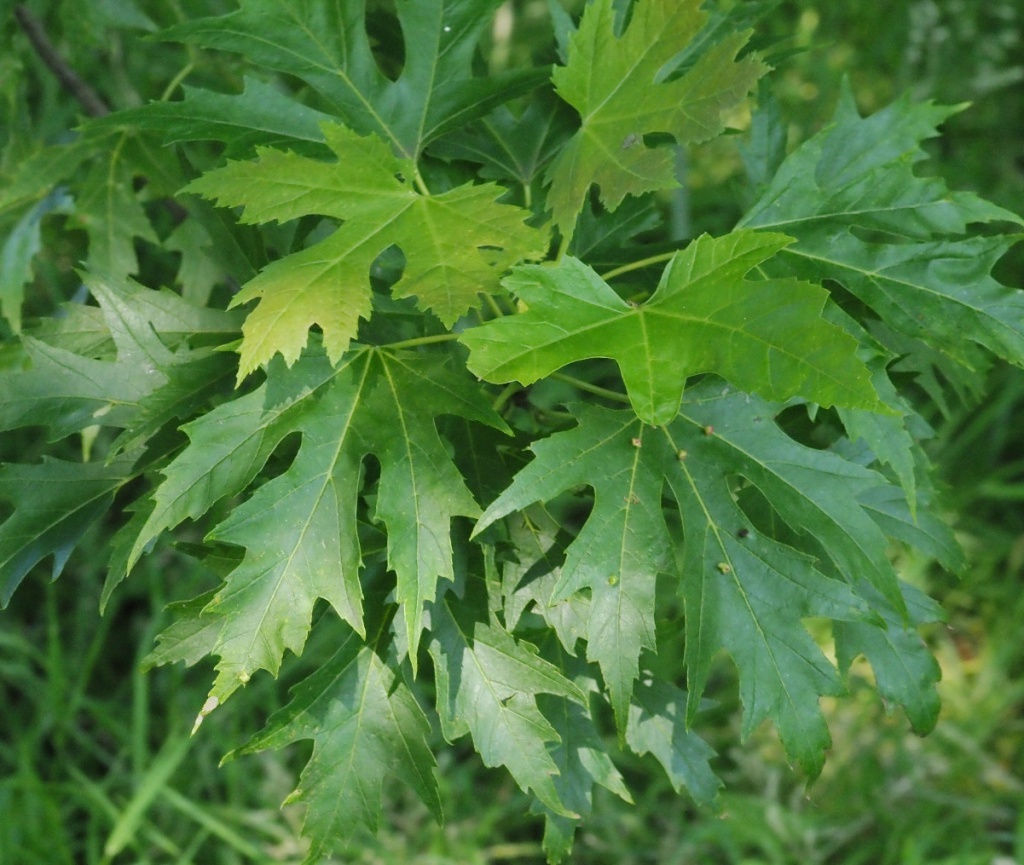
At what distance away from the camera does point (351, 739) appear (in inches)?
47.9

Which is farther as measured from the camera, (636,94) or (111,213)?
(111,213)

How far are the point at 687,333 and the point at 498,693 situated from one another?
0.46 meters

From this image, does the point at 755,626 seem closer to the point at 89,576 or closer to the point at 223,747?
the point at 223,747

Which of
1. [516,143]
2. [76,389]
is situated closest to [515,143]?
[516,143]

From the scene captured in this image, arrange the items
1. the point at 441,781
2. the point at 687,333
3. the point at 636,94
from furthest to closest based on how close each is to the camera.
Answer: the point at 441,781 → the point at 636,94 → the point at 687,333

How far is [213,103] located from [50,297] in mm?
1865

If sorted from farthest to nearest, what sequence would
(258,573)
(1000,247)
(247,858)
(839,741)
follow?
Result: 1. (839,741)
2. (247,858)
3. (1000,247)
4. (258,573)

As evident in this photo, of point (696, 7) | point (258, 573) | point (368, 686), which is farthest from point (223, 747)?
point (696, 7)

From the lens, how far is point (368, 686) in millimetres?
1232

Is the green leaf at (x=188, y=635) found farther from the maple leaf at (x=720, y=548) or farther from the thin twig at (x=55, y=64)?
the thin twig at (x=55, y=64)

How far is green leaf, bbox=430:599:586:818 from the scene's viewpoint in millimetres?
1178

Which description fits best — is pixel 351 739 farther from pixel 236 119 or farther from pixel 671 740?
pixel 236 119

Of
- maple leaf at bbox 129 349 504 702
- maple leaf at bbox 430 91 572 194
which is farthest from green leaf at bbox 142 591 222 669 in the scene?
maple leaf at bbox 430 91 572 194

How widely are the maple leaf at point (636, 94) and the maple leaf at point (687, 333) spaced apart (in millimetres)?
118
